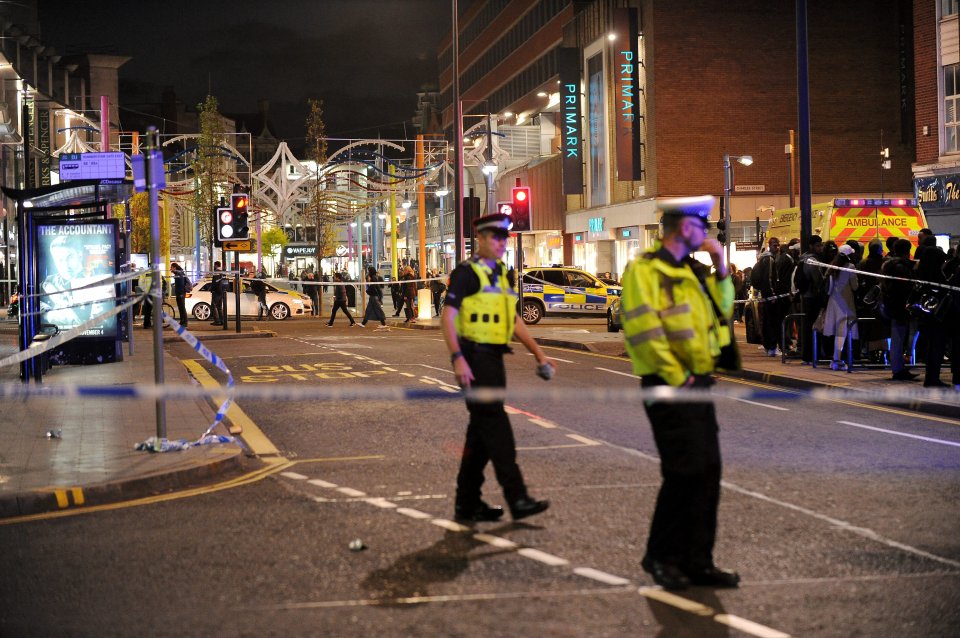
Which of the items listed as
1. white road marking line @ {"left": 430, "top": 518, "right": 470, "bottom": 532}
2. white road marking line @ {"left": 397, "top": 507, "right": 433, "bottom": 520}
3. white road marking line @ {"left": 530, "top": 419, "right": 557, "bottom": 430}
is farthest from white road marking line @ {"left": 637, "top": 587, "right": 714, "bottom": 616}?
white road marking line @ {"left": 530, "top": 419, "right": 557, "bottom": 430}

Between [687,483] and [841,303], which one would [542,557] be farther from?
[841,303]

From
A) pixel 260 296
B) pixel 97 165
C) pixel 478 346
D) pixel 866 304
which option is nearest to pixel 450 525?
pixel 478 346

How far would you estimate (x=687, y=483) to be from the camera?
5.93 meters

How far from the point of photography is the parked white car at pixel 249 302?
1534 inches

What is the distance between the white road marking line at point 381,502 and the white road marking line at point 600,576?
2.03 m

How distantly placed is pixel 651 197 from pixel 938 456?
126ft

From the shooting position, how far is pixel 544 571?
6.19m

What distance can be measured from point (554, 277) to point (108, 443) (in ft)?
85.2

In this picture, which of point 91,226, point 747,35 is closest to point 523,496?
point 91,226

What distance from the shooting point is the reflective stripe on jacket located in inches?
294

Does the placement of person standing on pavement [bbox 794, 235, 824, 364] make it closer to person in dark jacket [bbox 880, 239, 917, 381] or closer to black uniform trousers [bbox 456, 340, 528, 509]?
person in dark jacket [bbox 880, 239, 917, 381]

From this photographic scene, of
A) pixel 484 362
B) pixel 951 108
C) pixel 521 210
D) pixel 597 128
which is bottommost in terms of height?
pixel 484 362

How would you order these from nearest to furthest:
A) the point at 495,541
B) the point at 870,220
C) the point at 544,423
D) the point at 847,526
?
1. the point at 495,541
2. the point at 847,526
3. the point at 544,423
4. the point at 870,220

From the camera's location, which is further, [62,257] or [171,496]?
[62,257]
